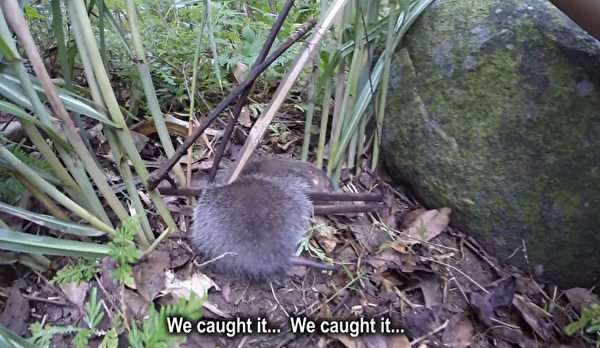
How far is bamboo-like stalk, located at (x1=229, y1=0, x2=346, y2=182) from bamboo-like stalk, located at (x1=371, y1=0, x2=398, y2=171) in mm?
195

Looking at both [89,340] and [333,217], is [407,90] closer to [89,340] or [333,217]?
[333,217]

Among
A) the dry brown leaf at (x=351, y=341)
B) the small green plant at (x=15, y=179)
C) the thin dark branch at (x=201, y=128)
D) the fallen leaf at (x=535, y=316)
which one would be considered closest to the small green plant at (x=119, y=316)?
the thin dark branch at (x=201, y=128)

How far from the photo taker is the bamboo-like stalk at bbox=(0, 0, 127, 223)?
29.8 inches

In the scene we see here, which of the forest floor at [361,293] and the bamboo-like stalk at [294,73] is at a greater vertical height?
the bamboo-like stalk at [294,73]

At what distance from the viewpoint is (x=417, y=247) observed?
1.22m

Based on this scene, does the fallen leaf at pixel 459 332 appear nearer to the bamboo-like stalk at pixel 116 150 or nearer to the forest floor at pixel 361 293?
the forest floor at pixel 361 293

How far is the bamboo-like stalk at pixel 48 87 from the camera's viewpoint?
76cm

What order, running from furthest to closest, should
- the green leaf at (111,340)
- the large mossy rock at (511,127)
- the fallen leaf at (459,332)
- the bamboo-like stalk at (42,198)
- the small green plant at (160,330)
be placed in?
the large mossy rock at (511,127) < the fallen leaf at (459,332) < the bamboo-like stalk at (42,198) < the green leaf at (111,340) < the small green plant at (160,330)

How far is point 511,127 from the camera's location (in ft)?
3.88

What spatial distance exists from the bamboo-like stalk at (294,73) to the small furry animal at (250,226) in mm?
104

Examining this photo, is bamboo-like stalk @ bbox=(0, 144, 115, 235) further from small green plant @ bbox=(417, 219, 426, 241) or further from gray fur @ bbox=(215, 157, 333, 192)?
small green plant @ bbox=(417, 219, 426, 241)

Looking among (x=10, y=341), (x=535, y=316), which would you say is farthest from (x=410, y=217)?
(x=10, y=341)

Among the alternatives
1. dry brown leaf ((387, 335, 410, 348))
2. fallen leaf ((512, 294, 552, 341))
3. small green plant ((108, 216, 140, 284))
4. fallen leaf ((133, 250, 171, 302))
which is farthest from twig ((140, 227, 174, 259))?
fallen leaf ((512, 294, 552, 341))

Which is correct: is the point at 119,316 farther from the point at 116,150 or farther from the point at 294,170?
the point at 294,170
